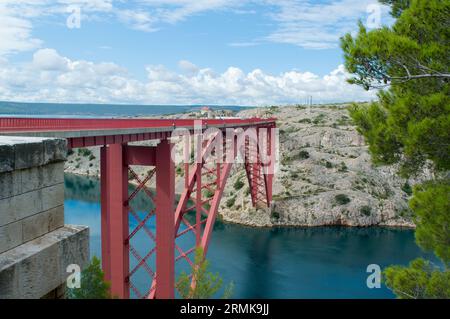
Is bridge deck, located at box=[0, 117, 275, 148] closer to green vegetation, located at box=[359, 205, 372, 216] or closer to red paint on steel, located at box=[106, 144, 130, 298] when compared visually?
red paint on steel, located at box=[106, 144, 130, 298]

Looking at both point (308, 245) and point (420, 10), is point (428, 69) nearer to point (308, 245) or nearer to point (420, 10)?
point (420, 10)

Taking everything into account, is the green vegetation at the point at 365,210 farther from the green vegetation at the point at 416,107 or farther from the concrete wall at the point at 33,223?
the concrete wall at the point at 33,223

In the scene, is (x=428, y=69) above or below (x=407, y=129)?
above

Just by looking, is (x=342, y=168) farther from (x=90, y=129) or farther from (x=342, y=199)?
(x=90, y=129)

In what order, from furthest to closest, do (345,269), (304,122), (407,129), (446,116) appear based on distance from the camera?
(304,122), (345,269), (407,129), (446,116)

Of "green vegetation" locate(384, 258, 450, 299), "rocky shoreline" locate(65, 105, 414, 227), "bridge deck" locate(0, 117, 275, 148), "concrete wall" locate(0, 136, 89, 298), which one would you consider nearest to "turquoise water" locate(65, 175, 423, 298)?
"rocky shoreline" locate(65, 105, 414, 227)

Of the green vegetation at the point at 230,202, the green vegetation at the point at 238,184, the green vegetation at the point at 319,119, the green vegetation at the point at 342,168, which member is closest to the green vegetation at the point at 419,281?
the green vegetation at the point at 230,202
